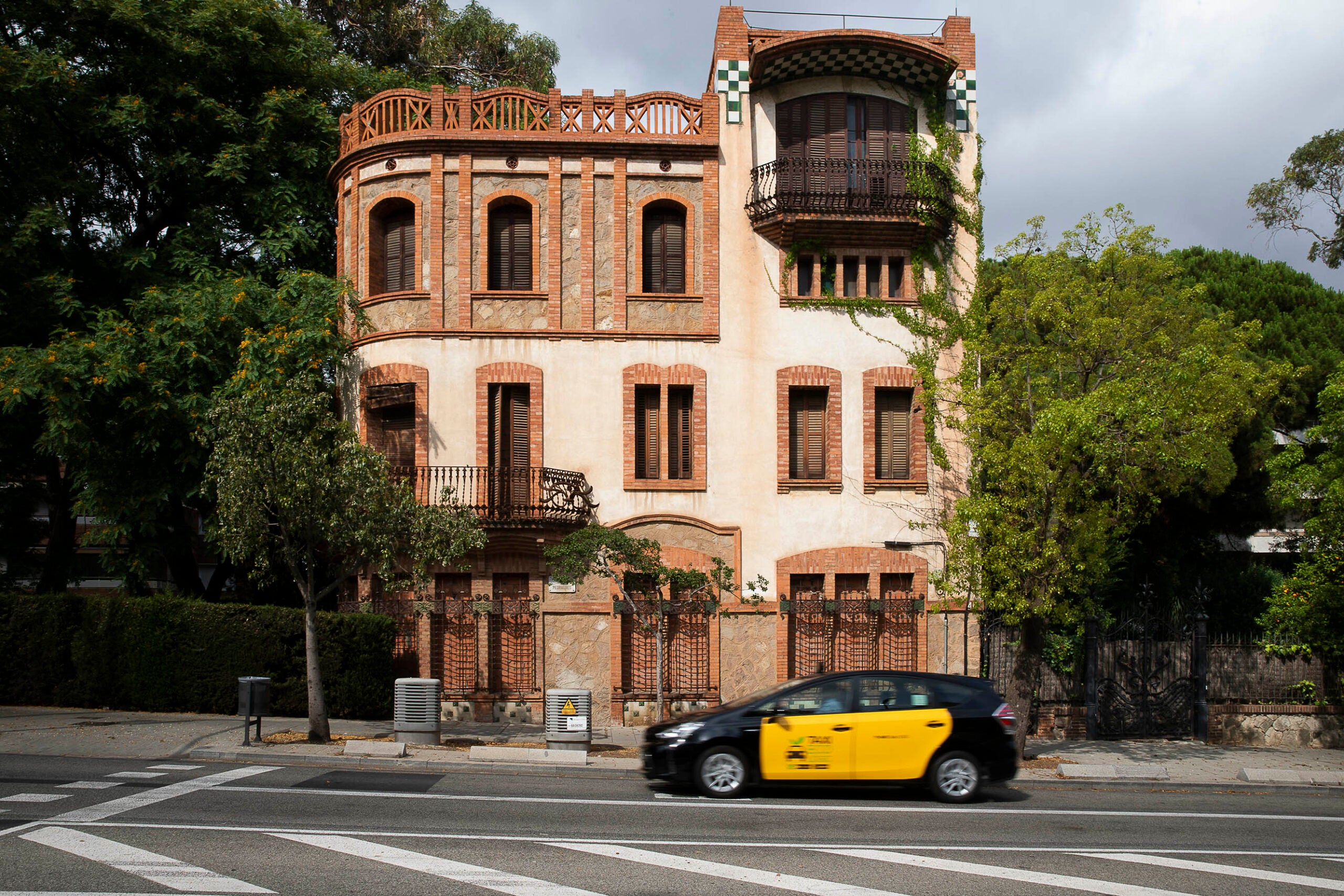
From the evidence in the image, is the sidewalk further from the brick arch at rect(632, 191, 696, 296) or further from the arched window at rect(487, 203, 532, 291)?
the arched window at rect(487, 203, 532, 291)

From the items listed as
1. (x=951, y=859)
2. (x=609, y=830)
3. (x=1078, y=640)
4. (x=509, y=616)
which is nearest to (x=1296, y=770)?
(x=1078, y=640)

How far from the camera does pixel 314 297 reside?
72.1 ft

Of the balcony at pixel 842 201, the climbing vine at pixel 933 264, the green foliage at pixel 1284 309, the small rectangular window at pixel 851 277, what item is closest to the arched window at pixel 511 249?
the balcony at pixel 842 201

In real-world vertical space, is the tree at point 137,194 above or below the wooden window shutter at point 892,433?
above

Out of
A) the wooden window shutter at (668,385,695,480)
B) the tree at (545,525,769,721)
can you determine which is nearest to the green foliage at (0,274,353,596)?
the tree at (545,525,769,721)

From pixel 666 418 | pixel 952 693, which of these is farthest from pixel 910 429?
pixel 952 693

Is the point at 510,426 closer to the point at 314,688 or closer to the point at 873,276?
the point at 314,688

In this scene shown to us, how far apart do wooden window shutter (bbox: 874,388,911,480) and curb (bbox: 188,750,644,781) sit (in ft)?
32.7

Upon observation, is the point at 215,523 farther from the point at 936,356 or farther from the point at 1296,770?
the point at 1296,770

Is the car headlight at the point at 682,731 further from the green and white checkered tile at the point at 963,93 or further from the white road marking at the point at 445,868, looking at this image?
the green and white checkered tile at the point at 963,93

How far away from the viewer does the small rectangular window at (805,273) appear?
23.2 metres

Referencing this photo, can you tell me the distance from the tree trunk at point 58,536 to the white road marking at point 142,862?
16.1 meters

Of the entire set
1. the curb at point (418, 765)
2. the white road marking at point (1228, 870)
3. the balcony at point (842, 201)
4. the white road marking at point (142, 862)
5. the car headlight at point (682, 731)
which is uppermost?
the balcony at point (842, 201)

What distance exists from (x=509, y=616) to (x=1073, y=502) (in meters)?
10.8
